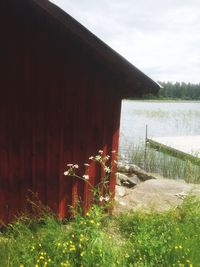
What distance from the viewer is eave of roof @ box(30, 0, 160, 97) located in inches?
161

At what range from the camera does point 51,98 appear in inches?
193

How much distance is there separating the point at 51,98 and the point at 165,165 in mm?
8586

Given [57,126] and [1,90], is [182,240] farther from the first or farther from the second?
[1,90]

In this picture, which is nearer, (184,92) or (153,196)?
(153,196)

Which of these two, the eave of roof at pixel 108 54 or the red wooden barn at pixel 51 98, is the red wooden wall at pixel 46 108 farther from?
the eave of roof at pixel 108 54

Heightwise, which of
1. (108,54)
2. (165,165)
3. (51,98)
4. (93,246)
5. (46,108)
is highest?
(108,54)

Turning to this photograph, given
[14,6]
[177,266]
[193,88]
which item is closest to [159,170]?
[177,266]

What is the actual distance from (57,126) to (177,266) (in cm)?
280

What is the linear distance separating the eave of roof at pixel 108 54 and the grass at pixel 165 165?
6.10 metres

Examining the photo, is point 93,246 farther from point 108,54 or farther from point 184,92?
point 184,92

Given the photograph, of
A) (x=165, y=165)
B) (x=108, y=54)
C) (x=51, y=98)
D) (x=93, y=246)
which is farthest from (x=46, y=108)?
(x=165, y=165)

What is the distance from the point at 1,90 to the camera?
4480 mm

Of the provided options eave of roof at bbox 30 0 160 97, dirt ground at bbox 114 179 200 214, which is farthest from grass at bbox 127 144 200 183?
eave of roof at bbox 30 0 160 97

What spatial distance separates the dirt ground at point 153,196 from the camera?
21.4 ft
